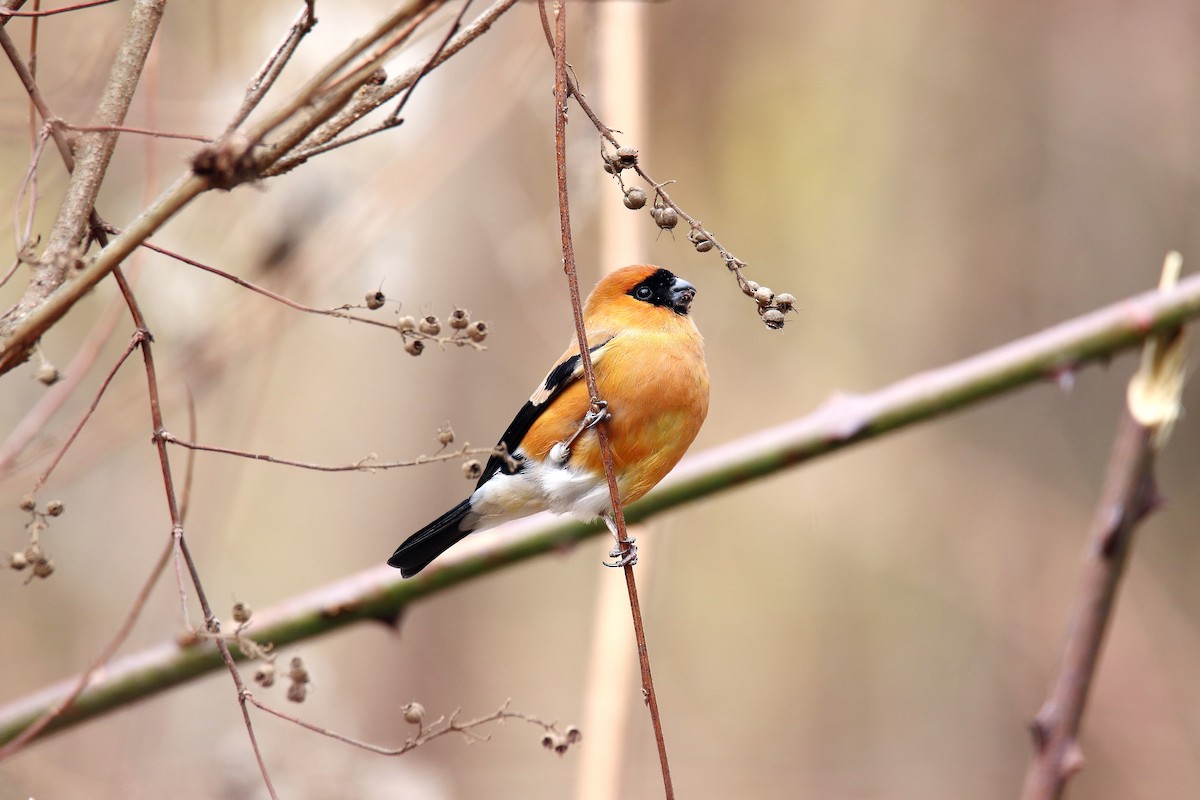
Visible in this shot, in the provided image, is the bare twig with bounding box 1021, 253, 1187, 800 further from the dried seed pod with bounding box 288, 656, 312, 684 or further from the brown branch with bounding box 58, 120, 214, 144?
the brown branch with bounding box 58, 120, 214, 144

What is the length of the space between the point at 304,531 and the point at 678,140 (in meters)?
3.55

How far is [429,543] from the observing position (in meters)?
2.71

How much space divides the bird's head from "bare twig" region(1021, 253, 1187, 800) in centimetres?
116

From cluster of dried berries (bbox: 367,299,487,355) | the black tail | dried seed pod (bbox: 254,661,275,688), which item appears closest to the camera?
cluster of dried berries (bbox: 367,299,487,355)

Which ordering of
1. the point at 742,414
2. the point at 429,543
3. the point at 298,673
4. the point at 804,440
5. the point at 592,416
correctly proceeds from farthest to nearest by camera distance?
the point at 742,414 < the point at 429,543 < the point at 592,416 < the point at 804,440 < the point at 298,673

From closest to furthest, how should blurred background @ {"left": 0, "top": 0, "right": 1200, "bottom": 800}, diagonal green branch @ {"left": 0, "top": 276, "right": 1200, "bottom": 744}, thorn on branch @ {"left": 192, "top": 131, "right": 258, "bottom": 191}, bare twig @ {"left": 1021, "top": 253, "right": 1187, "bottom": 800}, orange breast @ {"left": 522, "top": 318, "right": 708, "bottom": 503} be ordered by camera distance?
thorn on branch @ {"left": 192, "top": 131, "right": 258, "bottom": 191} → bare twig @ {"left": 1021, "top": 253, "right": 1187, "bottom": 800} → diagonal green branch @ {"left": 0, "top": 276, "right": 1200, "bottom": 744} → orange breast @ {"left": 522, "top": 318, "right": 708, "bottom": 503} → blurred background @ {"left": 0, "top": 0, "right": 1200, "bottom": 800}

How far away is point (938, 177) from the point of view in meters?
7.09

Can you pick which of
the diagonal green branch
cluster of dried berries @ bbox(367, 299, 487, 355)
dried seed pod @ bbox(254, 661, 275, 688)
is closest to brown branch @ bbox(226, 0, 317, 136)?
cluster of dried berries @ bbox(367, 299, 487, 355)

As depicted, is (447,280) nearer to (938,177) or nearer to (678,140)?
(678,140)

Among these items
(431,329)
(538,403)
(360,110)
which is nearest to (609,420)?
(538,403)

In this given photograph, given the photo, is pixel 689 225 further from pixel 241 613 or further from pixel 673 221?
pixel 241 613

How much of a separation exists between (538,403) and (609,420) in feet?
1.10

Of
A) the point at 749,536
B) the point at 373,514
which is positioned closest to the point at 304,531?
the point at 373,514

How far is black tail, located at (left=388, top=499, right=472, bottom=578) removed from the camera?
241cm
